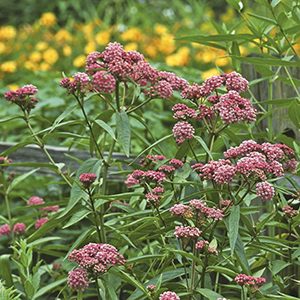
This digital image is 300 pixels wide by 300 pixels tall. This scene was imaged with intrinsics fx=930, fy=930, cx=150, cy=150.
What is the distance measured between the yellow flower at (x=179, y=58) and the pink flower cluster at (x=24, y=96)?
3.86m

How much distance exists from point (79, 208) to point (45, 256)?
1.74 m

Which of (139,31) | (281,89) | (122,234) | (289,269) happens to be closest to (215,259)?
(122,234)

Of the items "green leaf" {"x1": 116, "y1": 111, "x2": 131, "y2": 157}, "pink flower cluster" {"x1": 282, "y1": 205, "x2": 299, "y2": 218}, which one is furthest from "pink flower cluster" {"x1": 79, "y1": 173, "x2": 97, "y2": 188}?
"pink flower cluster" {"x1": 282, "y1": 205, "x2": 299, "y2": 218}

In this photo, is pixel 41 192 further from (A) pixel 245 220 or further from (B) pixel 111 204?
(A) pixel 245 220

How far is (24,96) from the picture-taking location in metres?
3.03

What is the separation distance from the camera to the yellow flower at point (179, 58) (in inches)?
272

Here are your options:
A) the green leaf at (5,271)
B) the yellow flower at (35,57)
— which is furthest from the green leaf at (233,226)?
the yellow flower at (35,57)

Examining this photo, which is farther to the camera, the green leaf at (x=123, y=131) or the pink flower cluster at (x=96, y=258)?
the green leaf at (x=123, y=131)

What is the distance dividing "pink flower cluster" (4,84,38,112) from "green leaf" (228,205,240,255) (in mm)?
794

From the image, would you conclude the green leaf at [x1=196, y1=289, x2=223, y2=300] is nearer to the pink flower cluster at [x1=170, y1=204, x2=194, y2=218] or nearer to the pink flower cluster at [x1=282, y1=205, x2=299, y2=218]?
the pink flower cluster at [x1=170, y1=204, x2=194, y2=218]

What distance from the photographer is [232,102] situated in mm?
2684

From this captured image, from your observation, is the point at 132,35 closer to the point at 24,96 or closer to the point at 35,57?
the point at 35,57

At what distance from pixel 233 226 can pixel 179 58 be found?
14.8 ft

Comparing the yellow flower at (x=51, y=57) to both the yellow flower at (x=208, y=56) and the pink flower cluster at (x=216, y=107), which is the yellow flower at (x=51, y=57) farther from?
the pink flower cluster at (x=216, y=107)
